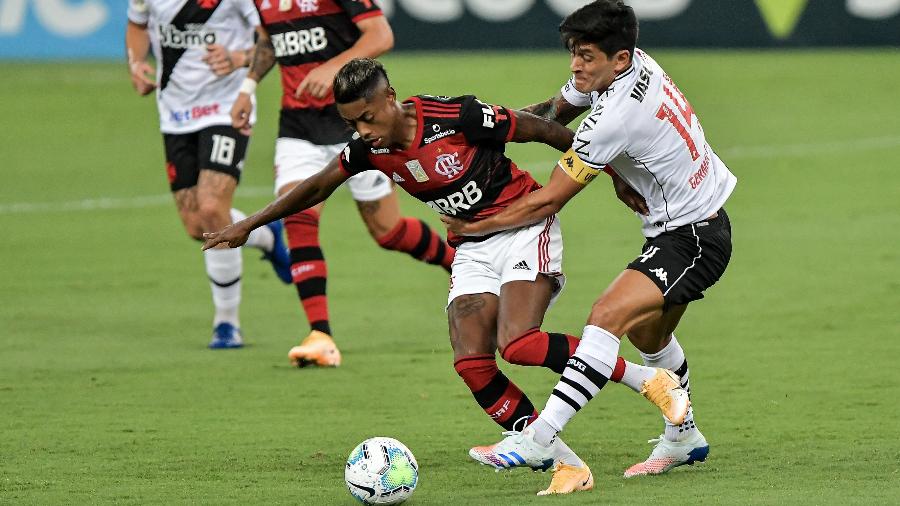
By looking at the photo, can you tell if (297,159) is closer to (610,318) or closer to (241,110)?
(241,110)

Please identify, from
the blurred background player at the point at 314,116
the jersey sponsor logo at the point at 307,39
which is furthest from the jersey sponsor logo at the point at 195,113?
the jersey sponsor logo at the point at 307,39

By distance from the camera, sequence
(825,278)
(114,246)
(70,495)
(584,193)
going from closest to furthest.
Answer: (70,495), (825,278), (114,246), (584,193)

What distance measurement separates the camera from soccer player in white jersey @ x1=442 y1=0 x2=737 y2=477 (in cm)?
657

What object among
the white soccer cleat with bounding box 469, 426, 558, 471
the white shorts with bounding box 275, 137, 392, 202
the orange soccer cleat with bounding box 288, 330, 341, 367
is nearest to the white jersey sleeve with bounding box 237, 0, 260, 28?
the white shorts with bounding box 275, 137, 392, 202

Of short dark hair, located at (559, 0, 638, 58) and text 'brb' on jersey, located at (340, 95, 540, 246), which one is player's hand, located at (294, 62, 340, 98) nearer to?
text 'brb' on jersey, located at (340, 95, 540, 246)

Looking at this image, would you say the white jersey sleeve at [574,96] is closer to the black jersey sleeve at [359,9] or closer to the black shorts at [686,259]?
the black shorts at [686,259]

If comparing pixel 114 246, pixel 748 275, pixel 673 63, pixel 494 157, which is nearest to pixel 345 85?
pixel 494 157

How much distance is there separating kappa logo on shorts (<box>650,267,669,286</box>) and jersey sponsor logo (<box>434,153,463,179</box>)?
3.06 feet

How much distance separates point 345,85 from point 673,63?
1897cm

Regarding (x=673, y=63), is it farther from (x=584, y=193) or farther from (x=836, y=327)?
(x=836, y=327)

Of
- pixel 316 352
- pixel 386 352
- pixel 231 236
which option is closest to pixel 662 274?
pixel 231 236

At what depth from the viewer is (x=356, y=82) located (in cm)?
673

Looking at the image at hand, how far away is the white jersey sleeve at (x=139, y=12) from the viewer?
10828 millimetres

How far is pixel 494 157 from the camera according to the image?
7188mm
